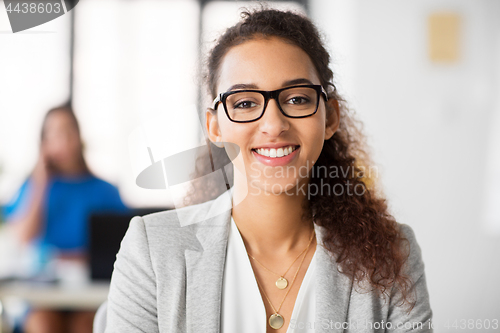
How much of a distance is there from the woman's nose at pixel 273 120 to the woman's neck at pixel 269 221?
0.18 meters

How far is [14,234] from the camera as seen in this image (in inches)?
96.1

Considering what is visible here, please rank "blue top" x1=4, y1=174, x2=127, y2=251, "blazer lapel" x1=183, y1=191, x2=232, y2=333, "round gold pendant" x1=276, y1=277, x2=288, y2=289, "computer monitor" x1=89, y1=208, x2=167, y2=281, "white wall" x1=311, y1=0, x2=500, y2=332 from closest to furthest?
1. "blazer lapel" x1=183, y1=191, x2=232, y2=333
2. "round gold pendant" x1=276, y1=277, x2=288, y2=289
3. "computer monitor" x1=89, y1=208, x2=167, y2=281
4. "blue top" x1=4, y1=174, x2=127, y2=251
5. "white wall" x1=311, y1=0, x2=500, y2=332

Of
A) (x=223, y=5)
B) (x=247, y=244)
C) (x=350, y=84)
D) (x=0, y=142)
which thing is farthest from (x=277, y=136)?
(x=0, y=142)

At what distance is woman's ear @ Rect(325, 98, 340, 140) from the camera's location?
1.12 meters

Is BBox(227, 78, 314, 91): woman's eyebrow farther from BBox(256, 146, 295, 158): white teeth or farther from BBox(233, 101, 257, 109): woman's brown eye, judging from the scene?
BBox(256, 146, 295, 158): white teeth

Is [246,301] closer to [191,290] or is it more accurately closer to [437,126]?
[191,290]

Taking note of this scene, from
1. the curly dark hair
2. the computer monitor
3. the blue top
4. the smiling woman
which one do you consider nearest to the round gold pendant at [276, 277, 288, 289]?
the smiling woman

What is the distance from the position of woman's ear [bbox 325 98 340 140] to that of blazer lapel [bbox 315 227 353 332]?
0.30 m

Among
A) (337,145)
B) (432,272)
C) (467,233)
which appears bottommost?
(432,272)

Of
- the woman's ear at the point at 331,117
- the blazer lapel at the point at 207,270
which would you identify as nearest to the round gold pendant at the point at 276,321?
the blazer lapel at the point at 207,270

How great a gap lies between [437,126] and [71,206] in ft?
7.55

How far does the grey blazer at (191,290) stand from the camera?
3.13 feet

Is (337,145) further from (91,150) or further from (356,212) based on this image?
(91,150)

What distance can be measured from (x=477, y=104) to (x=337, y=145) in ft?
6.39
